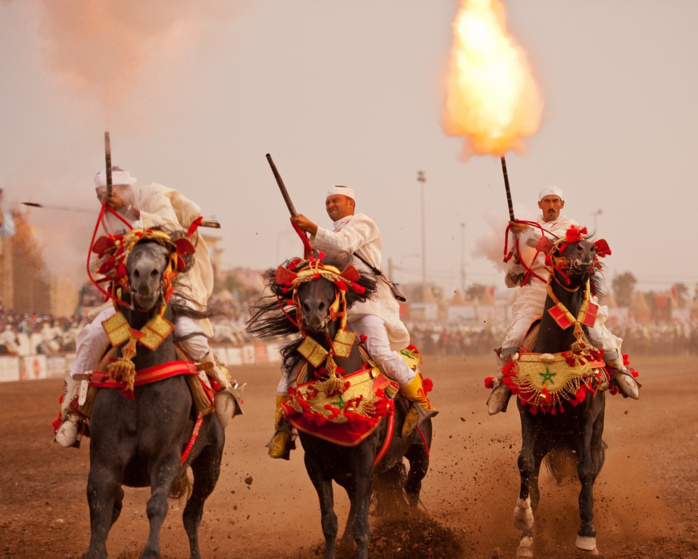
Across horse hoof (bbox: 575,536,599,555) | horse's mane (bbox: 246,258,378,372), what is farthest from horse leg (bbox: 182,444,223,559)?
horse hoof (bbox: 575,536,599,555)

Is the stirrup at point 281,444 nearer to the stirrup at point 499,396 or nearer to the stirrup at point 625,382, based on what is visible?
the stirrup at point 499,396

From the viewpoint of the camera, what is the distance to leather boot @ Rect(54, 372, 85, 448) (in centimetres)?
713

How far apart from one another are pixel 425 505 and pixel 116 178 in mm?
5680

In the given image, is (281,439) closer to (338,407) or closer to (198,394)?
(338,407)

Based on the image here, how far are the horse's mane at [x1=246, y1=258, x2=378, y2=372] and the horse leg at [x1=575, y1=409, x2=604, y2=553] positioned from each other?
286cm

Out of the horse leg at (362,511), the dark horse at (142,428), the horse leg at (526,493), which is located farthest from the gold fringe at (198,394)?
the horse leg at (526,493)

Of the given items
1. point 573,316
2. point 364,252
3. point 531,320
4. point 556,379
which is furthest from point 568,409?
point 364,252

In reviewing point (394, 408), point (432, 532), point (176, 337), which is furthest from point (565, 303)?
point (176, 337)

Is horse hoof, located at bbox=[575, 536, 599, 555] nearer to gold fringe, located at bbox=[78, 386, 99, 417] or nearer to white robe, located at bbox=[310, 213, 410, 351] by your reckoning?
white robe, located at bbox=[310, 213, 410, 351]

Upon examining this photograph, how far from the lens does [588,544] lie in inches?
344

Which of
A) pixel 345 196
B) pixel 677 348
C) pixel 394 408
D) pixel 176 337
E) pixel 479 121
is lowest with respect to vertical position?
pixel 677 348

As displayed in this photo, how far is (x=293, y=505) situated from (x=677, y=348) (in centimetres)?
5227

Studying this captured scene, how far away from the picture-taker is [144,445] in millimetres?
6531

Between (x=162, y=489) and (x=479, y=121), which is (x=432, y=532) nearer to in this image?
(x=162, y=489)
